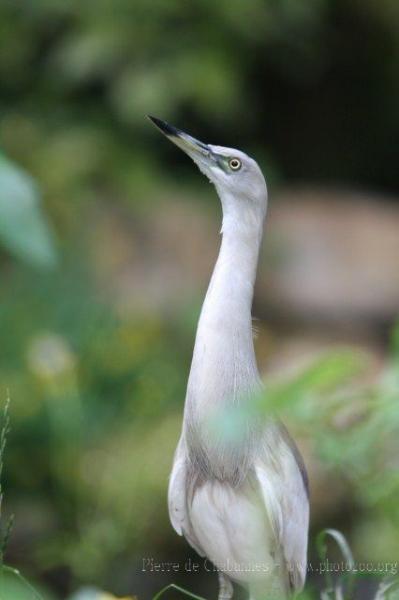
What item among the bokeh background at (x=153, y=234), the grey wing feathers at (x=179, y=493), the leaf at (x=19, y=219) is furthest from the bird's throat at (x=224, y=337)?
the bokeh background at (x=153, y=234)

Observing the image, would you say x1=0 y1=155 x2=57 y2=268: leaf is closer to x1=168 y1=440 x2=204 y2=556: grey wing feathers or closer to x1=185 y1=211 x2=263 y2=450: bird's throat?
x1=185 y1=211 x2=263 y2=450: bird's throat

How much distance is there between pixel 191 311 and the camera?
4.59 m

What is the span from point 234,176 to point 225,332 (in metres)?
0.23

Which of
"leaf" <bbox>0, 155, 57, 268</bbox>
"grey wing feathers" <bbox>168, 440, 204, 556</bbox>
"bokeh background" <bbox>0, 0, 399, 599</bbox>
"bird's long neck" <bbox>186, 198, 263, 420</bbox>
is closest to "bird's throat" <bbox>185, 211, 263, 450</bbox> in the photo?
"bird's long neck" <bbox>186, 198, 263, 420</bbox>

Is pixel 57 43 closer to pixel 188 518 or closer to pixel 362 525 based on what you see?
pixel 362 525

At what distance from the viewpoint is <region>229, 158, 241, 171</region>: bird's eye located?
154 cm

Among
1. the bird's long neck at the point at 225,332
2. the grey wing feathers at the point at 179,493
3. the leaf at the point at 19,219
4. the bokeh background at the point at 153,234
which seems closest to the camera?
the leaf at the point at 19,219

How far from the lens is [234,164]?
1543 millimetres

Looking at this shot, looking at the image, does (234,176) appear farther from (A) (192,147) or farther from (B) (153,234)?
(B) (153,234)

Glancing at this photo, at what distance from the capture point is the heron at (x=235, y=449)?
1.48m

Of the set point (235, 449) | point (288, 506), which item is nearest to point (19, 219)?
point (235, 449)

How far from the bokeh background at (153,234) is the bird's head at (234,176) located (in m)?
1.69

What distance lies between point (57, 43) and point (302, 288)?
1.67m

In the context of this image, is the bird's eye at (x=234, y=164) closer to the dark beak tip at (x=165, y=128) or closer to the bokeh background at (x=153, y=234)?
the dark beak tip at (x=165, y=128)
